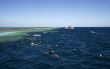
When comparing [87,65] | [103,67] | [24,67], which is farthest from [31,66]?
[103,67]

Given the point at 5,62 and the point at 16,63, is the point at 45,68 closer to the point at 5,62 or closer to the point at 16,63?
the point at 16,63

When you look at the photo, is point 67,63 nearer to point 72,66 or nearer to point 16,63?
point 72,66

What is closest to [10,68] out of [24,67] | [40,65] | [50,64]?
[24,67]

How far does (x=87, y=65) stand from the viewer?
25.5 m

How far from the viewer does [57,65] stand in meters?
25.5

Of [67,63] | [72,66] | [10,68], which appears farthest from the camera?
[67,63]

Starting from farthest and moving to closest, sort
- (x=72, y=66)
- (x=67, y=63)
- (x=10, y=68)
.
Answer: (x=67, y=63) → (x=72, y=66) → (x=10, y=68)

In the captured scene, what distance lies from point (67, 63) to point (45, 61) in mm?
4120

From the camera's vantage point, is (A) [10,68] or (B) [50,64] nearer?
(A) [10,68]

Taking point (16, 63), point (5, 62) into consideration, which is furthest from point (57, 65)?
point (5, 62)

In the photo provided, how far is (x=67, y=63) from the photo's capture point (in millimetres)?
27078

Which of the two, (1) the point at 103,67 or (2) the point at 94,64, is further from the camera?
(2) the point at 94,64

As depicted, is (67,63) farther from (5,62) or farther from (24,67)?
(5,62)

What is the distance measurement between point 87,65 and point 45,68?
724 cm
